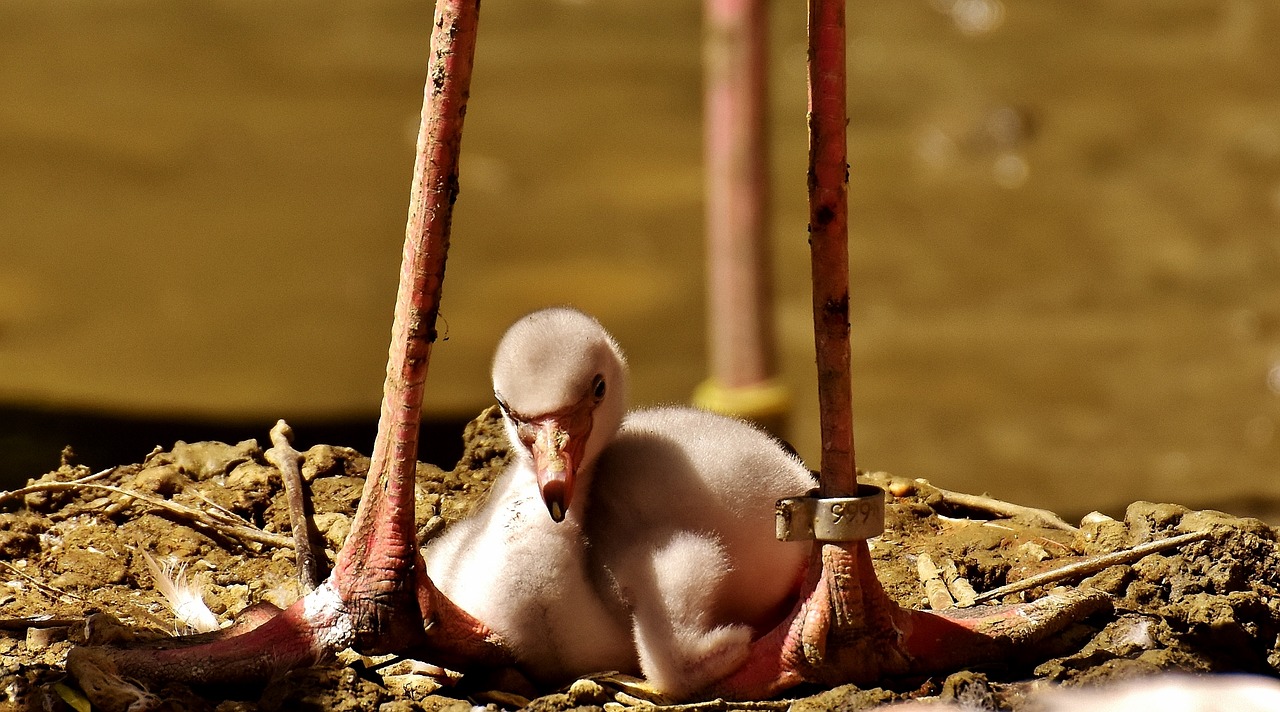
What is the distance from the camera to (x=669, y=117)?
869 centimetres

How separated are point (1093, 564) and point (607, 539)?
854 millimetres

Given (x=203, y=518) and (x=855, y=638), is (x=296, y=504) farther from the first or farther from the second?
(x=855, y=638)

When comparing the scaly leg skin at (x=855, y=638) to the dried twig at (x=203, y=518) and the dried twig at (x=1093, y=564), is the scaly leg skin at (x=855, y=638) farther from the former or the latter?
the dried twig at (x=203, y=518)

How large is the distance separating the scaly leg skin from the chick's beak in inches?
15.0

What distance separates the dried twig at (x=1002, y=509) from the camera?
335 cm

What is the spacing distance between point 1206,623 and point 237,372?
430 cm

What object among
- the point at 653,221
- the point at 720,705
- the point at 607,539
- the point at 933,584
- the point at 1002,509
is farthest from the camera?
the point at 653,221

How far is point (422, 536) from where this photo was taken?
10.6 ft

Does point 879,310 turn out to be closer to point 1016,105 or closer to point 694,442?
point 1016,105

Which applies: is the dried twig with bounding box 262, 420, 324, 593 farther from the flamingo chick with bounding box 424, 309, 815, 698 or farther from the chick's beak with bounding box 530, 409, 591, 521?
the chick's beak with bounding box 530, 409, 591, 521

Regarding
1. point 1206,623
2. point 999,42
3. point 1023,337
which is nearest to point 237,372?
point 1023,337

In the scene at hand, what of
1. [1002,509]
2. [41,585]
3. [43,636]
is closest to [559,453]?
[43,636]

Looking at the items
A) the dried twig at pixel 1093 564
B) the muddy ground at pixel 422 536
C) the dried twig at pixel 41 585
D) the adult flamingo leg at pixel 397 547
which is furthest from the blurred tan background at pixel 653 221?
the adult flamingo leg at pixel 397 547

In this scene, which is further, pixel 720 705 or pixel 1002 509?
pixel 1002 509
